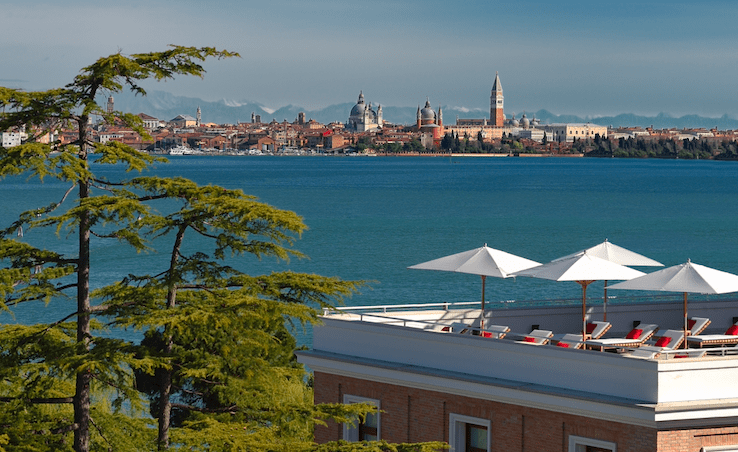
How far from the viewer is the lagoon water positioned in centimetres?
5403

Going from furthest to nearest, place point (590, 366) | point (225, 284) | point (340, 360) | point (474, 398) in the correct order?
point (340, 360)
point (474, 398)
point (590, 366)
point (225, 284)

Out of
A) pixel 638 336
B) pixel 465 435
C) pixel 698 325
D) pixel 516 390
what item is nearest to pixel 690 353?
pixel 638 336

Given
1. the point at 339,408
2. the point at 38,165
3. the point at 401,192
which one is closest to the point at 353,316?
the point at 339,408

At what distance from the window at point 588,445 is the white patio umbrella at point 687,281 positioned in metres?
2.86

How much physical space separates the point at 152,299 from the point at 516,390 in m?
4.40

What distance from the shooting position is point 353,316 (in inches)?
651

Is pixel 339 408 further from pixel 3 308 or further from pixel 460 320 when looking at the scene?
pixel 460 320

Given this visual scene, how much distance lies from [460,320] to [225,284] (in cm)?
637

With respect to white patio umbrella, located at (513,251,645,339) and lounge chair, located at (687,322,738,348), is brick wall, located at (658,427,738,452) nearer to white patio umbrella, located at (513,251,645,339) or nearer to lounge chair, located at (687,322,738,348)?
lounge chair, located at (687,322,738,348)

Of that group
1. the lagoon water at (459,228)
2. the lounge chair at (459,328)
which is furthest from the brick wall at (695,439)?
the lagoon water at (459,228)

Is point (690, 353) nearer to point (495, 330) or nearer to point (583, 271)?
point (583, 271)

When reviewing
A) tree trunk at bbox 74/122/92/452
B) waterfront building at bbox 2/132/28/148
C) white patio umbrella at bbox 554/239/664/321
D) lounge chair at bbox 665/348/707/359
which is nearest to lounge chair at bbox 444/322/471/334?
white patio umbrella at bbox 554/239/664/321

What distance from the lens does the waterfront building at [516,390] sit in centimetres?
1188

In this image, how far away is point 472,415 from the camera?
1341cm
